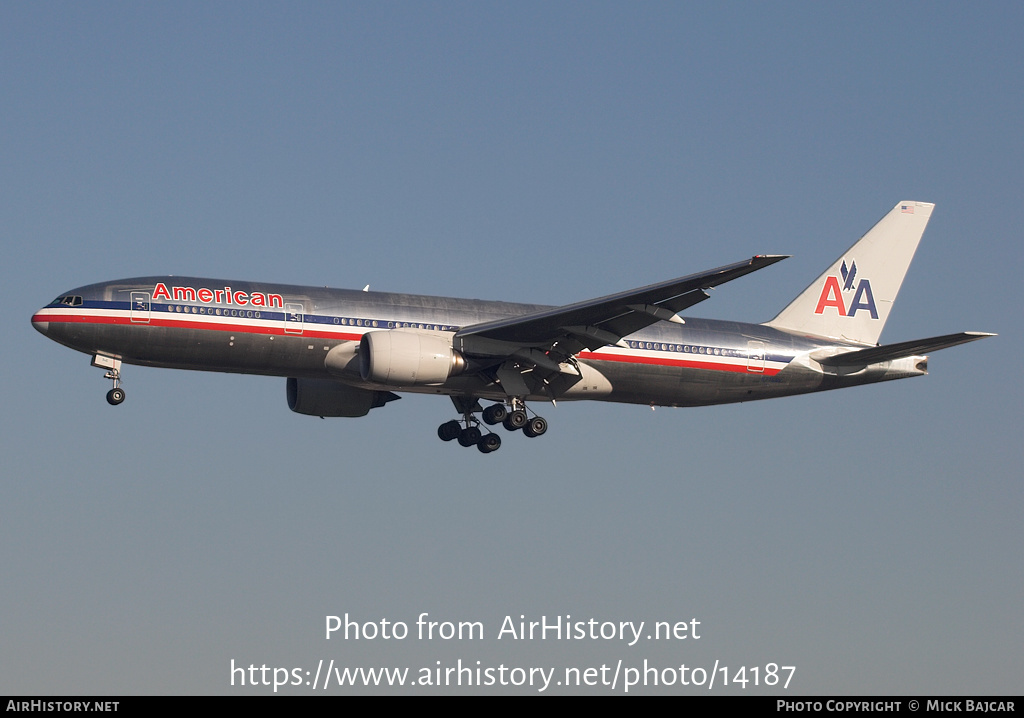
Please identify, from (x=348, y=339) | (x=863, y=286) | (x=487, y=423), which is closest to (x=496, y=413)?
(x=487, y=423)

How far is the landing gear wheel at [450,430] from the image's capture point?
165 feet


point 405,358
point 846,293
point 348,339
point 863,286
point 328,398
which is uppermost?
point 863,286

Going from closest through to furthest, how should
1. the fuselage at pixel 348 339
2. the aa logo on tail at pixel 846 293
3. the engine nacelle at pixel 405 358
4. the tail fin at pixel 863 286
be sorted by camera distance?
the fuselage at pixel 348 339, the engine nacelle at pixel 405 358, the tail fin at pixel 863 286, the aa logo on tail at pixel 846 293

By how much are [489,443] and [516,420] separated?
2.58 m

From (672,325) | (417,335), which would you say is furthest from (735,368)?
(417,335)

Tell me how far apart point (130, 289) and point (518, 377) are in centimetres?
1284

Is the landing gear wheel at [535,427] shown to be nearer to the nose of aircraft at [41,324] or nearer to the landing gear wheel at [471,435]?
the landing gear wheel at [471,435]

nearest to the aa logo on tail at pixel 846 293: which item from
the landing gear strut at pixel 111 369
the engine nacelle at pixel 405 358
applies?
the engine nacelle at pixel 405 358

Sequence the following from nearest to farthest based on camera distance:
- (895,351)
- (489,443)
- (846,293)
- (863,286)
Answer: (895,351) → (489,443) → (846,293) → (863,286)

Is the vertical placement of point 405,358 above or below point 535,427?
above

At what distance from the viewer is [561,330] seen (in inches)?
1750

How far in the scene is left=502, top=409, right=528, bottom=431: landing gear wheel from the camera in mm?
47062

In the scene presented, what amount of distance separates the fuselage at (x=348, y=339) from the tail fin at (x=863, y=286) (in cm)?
192

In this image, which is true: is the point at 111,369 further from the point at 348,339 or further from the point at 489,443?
the point at 489,443
